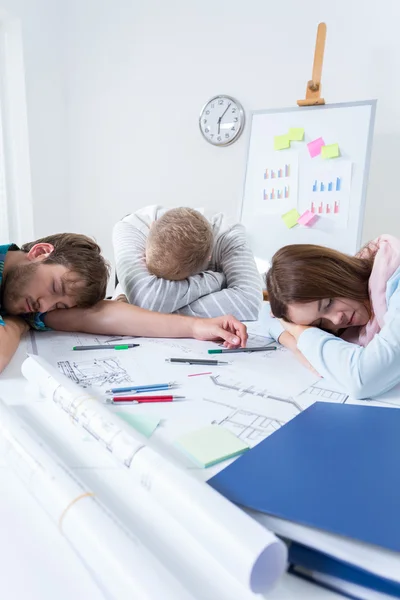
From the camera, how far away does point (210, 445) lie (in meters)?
0.58

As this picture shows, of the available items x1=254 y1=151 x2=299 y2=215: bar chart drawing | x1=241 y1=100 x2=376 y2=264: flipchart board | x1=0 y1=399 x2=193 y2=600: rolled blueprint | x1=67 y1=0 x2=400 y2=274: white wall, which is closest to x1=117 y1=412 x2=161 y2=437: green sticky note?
x1=0 y1=399 x2=193 y2=600: rolled blueprint

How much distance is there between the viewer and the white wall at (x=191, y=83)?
243cm

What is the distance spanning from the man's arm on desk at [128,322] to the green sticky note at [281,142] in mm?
1480

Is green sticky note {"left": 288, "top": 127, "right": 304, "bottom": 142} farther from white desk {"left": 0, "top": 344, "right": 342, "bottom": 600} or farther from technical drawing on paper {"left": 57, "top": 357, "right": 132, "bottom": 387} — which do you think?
white desk {"left": 0, "top": 344, "right": 342, "bottom": 600}

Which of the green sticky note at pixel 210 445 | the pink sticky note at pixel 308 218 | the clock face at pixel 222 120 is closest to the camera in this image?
Answer: the green sticky note at pixel 210 445

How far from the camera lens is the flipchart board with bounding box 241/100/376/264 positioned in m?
2.21

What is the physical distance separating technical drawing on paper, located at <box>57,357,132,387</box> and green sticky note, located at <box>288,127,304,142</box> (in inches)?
69.1

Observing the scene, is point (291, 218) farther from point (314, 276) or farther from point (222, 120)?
point (314, 276)

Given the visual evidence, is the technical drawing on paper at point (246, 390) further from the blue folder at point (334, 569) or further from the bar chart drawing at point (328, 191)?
the bar chart drawing at point (328, 191)

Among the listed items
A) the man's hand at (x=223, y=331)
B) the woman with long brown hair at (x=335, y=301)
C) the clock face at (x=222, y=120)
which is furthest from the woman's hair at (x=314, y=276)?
the clock face at (x=222, y=120)

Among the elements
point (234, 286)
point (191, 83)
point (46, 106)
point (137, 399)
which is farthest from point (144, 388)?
point (46, 106)

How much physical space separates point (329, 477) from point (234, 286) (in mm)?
1029

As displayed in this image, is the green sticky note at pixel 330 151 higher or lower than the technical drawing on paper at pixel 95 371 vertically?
higher

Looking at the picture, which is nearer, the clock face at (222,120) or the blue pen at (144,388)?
the blue pen at (144,388)
